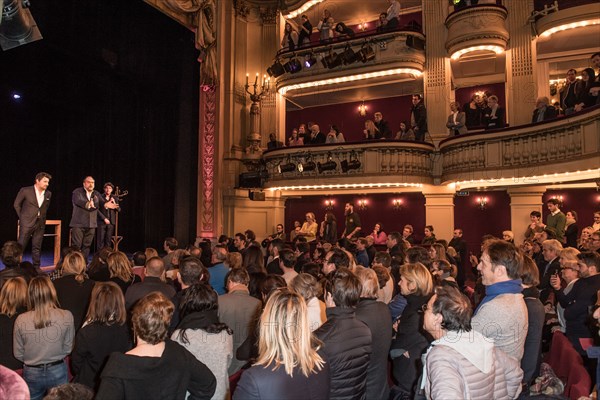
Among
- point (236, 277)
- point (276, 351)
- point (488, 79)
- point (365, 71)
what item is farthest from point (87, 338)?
point (488, 79)

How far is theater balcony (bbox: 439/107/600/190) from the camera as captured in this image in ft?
25.3

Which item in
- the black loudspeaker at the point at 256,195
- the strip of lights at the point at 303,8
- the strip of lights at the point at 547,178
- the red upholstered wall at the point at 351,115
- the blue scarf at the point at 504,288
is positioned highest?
the strip of lights at the point at 303,8

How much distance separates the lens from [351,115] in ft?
53.5

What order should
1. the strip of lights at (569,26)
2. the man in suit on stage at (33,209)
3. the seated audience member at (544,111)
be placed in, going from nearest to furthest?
the man in suit on stage at (33,209) → the seated audience member at (544,111) → the strip of lights at (569,26)

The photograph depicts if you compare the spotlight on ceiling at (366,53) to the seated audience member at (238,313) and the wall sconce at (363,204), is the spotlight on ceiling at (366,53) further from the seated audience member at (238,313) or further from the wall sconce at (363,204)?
the seated audience member at (238,313)

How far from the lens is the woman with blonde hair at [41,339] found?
3.19m

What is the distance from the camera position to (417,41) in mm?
12609

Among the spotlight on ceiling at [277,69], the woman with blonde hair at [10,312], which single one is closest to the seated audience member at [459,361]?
the woman with blonde hair at [10,312]

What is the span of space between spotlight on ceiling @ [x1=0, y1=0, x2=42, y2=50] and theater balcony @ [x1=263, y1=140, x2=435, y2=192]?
8152 mm

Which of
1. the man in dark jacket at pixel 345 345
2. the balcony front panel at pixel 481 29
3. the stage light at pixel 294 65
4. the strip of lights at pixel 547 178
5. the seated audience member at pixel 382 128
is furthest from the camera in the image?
the stage light at pixel 294 65

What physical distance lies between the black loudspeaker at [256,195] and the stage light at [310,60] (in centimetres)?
408

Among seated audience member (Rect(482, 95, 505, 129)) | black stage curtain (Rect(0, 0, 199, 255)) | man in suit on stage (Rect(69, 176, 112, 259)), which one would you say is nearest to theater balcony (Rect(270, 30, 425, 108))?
seated audience member (Rect(482, 95, 505, 129))

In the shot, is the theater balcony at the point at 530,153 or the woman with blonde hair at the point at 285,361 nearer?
the woman with blonde hair at the point at 285,361

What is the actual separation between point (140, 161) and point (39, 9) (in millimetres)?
4499
